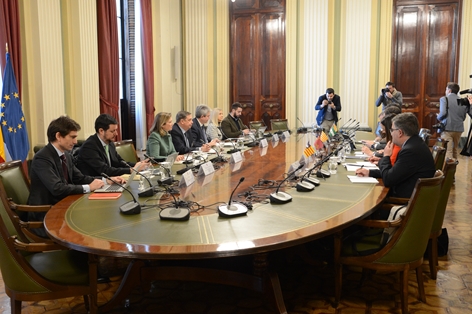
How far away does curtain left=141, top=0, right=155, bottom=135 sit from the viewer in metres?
8.39

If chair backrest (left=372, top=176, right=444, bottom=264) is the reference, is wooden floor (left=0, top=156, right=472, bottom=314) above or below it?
below

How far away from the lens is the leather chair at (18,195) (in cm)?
281

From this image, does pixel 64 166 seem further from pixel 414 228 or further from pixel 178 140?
pixel 414 228

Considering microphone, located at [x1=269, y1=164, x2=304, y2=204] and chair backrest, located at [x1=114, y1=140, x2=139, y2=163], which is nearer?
microphone, located at [x1=269, y1=164, x2=304, y2=204]

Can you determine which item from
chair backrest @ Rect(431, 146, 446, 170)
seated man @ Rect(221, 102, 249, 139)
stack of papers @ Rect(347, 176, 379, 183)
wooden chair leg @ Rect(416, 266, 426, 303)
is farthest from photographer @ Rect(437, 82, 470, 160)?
wooden chair leg @ Rect(416, 266, 426, 303)

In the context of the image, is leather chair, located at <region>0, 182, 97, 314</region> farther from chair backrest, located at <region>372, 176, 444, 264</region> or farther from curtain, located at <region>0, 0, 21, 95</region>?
curtain, located at <region>0, 0, 21, 95</region>

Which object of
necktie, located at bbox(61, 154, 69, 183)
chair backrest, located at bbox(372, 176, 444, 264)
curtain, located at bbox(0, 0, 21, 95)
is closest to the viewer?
chair backrest, located at bbox(372, 176, 444, 264)

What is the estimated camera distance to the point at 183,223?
240 cm

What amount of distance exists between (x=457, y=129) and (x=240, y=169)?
4.78m

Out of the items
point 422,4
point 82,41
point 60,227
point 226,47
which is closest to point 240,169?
point 60,227

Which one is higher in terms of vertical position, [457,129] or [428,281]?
[457,129]

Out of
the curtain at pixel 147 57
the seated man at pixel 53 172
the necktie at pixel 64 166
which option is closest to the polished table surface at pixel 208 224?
the seated man at pixel 53 172

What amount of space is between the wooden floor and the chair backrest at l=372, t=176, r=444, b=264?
1.21 feet

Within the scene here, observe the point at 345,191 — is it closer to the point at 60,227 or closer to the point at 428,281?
the point at 428,281
